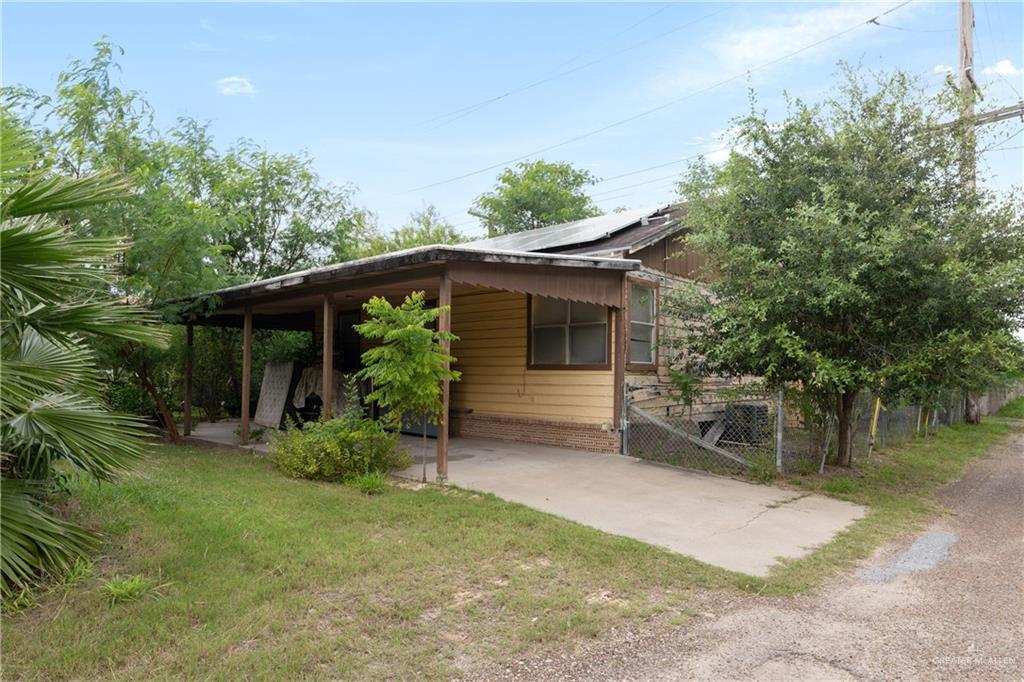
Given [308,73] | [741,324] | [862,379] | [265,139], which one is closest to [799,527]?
A: [862,379]

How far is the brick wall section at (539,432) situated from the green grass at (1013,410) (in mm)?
20909

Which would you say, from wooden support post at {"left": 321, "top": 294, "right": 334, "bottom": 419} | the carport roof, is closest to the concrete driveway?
wooden support post at {"left": 321, "top": 294, "right": 334, "bottom": 419}

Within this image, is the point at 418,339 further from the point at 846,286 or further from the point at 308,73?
the point at 308,73

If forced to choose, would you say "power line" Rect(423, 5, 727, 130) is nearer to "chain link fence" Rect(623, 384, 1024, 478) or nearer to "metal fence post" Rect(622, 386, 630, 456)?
"chain link fence" Rect(623, 384, 1024, 478)

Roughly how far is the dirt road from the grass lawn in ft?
0.81

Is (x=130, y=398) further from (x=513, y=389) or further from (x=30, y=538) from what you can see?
(x=30, y=538)

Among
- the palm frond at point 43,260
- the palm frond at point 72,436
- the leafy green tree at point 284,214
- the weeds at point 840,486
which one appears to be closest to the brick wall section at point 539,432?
the weeds at point 840,486

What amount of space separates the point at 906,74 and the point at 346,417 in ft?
28.6

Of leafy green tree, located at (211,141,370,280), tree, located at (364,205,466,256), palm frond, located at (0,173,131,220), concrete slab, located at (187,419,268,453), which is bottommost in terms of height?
concrete slab, located at (187,419,268,453)

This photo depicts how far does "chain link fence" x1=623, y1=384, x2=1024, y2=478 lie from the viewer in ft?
30.0

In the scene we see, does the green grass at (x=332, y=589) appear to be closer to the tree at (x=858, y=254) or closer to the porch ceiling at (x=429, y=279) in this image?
the porch ceiling at (x=429, y=279)

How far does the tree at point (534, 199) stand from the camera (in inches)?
1196

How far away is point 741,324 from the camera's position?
8.81m

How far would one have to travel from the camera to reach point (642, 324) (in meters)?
11.0
